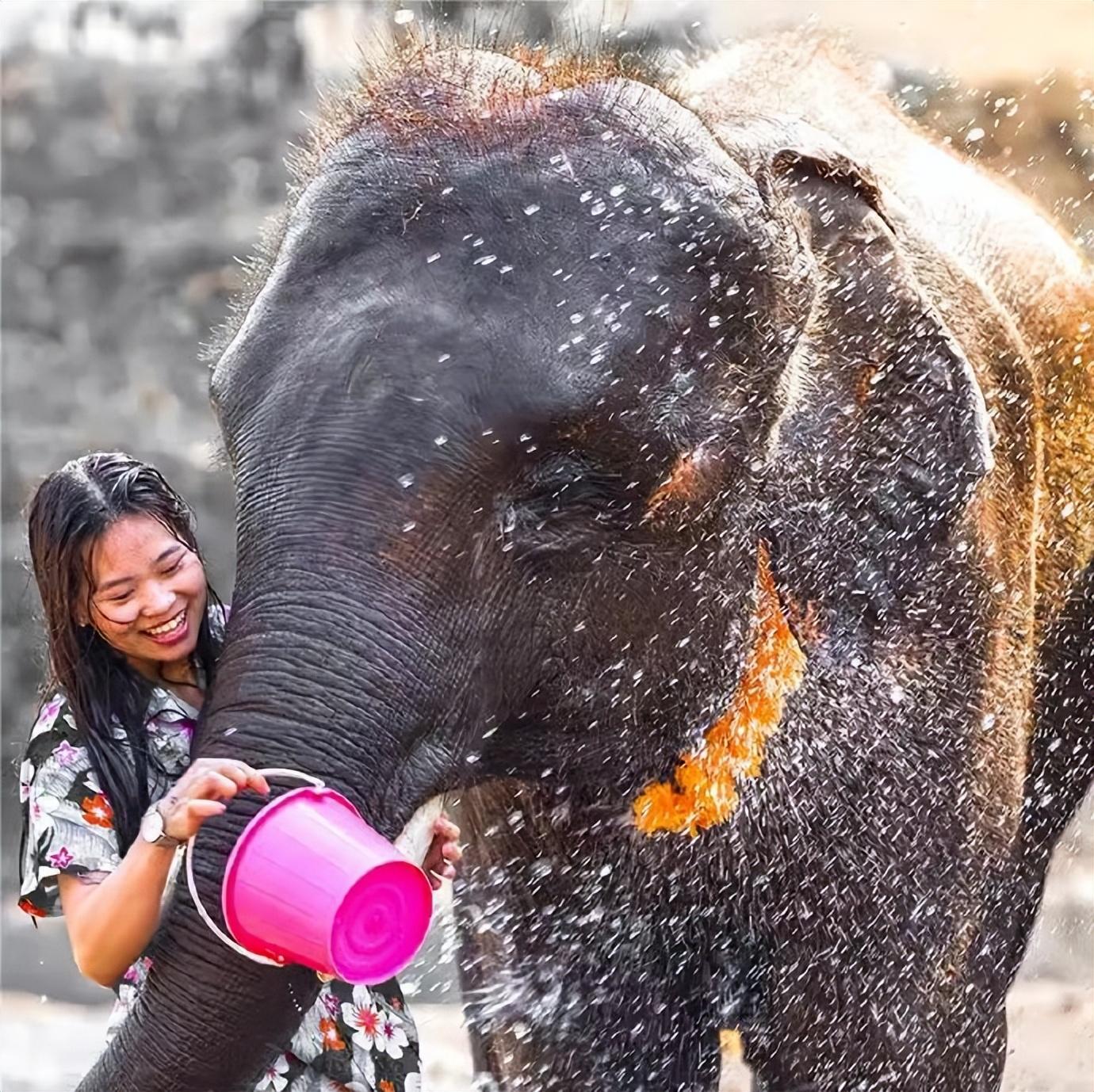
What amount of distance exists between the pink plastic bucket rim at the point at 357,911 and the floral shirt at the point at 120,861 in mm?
261

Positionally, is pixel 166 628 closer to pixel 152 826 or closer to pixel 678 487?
pixel 152 826

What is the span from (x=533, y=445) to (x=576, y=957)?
0.87m

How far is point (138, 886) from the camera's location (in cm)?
155

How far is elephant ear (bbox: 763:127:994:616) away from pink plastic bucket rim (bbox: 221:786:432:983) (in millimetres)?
783

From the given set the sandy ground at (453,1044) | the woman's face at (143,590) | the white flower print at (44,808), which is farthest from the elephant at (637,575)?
the sandy ground at (453,1044)

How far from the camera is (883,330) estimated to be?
2.07 meters

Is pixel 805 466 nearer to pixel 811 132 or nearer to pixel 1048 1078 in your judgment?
pixel 811 132

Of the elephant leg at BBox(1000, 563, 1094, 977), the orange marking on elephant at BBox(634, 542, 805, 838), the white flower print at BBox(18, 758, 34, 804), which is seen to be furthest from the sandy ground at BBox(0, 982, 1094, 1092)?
the white flower print at BBox(18, 758, 34, 804)

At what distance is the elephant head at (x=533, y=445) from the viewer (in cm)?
154

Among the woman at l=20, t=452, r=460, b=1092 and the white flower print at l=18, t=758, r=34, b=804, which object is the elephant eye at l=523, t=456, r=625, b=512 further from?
the white flower print at l=18, t=758, r=34, b=804

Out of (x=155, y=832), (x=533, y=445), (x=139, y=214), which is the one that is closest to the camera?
(x=155, y=832)

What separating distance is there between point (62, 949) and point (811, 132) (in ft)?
11.6

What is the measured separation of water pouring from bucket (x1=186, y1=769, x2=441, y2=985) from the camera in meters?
1.40

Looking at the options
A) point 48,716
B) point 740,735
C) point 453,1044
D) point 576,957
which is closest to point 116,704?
point 48,716
